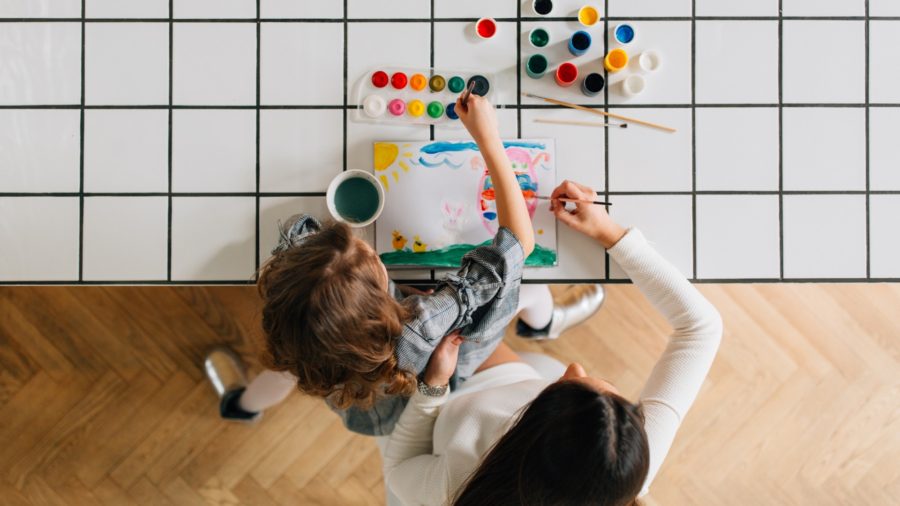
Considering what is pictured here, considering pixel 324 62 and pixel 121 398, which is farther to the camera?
pixel 121 398

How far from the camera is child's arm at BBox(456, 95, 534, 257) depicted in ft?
3.58

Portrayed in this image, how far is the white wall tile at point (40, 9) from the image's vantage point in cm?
118

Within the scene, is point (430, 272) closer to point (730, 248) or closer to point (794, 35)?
point (730, 248)

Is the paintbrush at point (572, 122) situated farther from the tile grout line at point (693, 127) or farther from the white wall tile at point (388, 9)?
the white wall tile at point (388, 9)

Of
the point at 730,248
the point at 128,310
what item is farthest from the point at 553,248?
the point at 128,310

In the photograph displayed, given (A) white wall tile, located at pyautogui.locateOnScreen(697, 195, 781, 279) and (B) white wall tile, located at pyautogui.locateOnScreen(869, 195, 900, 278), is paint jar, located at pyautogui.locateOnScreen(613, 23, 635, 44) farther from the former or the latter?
(B) white wall tile, located at pyautogui.locateOnScreen(869, 195, 900, 278)

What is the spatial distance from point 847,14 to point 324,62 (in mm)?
995

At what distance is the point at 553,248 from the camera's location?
1.18m

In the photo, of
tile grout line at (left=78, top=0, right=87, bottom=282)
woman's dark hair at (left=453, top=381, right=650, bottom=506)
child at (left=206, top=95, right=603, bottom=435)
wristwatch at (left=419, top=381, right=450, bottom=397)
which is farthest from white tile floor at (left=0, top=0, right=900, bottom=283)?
woman's dark hair at (left=453, top=381, right=650, bottom=506)

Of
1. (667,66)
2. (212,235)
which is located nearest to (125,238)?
(212,235)

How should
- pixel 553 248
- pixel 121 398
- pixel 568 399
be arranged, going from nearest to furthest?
pixel 568 399
pixel 553 248
pixel 121 398

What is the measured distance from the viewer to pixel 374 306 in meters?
0.96

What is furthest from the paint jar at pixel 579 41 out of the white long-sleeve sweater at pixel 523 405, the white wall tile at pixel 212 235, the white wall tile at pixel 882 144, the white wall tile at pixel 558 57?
the white wall tile at pixel 212 235

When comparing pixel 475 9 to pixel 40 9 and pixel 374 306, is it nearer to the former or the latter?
pixel 374 306
